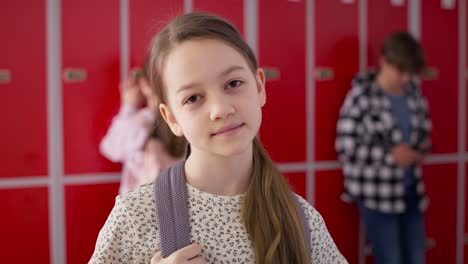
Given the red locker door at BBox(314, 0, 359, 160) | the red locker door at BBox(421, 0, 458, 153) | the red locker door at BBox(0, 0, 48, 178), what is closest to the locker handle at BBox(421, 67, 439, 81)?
the red locker door at BBox(421, 0, 458, 153)

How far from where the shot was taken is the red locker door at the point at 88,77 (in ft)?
8.82

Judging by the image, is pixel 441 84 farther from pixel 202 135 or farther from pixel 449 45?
pixel 202 135

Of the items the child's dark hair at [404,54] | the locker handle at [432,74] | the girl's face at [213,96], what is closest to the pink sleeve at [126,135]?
the child's dark hair at [404,54]

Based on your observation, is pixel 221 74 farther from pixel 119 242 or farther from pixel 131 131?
pixel 131 131

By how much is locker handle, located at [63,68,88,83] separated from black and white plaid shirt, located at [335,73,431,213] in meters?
1.30

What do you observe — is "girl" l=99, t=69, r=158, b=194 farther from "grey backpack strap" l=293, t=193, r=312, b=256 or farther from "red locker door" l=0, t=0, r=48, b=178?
"grey backpack strap" l=293, t=193, r=312, b=256

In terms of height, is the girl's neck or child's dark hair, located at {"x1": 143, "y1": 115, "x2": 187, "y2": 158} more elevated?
the girl's neck

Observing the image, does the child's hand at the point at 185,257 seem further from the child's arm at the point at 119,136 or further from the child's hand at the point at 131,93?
the child's hand at the point at 131,93

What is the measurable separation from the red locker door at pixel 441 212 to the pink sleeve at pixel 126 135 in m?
1.74

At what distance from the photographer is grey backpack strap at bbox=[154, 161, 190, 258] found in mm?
973

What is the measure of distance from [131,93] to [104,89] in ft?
0.50

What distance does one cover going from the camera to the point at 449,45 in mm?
3404

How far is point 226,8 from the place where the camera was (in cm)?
292

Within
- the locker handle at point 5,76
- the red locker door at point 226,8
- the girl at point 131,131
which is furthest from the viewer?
the red locker door at point 226,8
